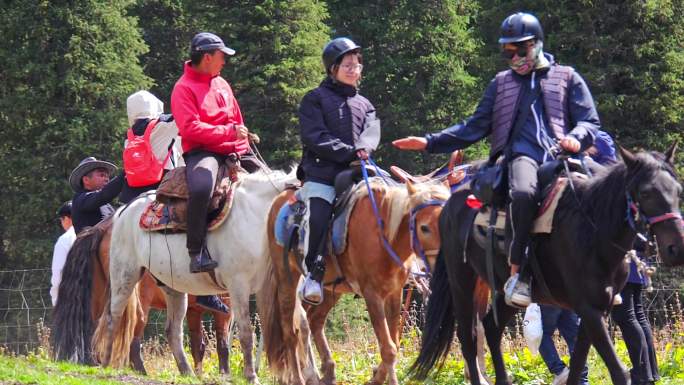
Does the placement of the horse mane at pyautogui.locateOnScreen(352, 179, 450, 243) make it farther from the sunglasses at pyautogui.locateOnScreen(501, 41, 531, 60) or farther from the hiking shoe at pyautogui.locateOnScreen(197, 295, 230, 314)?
the hiking shoe at pyautogui.locateOnScreen(197, 295, 230, 314)

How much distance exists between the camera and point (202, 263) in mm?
11094

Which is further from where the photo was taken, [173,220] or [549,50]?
[549,50]

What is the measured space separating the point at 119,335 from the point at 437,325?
425 centimetres

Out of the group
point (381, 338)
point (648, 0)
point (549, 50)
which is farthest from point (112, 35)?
point (381, 338)

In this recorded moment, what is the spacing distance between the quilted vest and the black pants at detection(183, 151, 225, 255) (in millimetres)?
3154

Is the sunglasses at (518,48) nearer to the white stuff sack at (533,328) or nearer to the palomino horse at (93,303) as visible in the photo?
the white stuff sack at (533,328)

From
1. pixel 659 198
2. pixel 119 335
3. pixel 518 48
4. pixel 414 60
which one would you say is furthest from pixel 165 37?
pixel 659 198

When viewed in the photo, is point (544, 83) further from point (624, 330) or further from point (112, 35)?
point (112, 35)

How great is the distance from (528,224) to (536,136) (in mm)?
743

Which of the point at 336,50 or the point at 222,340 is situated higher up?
the point at 336,50

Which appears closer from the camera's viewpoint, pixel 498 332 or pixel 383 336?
pixel 498 332

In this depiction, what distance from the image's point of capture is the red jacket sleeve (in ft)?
36.1

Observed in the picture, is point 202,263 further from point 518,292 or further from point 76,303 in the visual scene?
point 518,292

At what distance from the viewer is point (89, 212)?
46.6 feet
